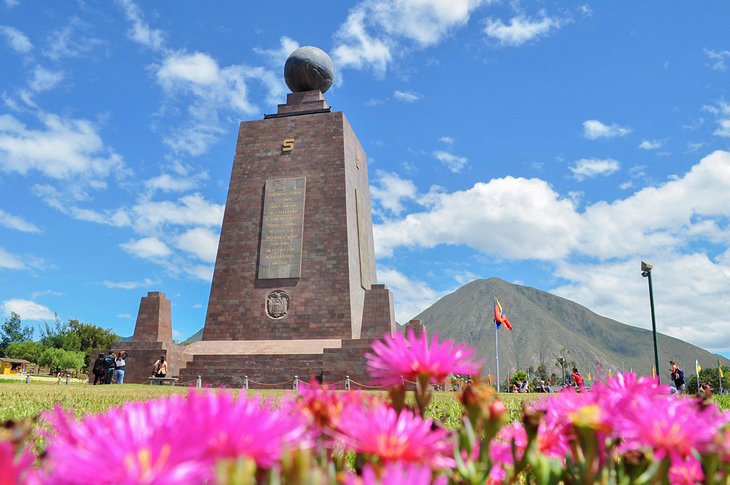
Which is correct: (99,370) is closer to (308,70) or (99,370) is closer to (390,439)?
(308,70)

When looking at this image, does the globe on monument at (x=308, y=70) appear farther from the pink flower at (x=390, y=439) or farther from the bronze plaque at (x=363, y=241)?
the pink flower at (x=390, y=439)

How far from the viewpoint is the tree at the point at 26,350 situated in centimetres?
5906

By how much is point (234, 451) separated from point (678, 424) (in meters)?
0.82

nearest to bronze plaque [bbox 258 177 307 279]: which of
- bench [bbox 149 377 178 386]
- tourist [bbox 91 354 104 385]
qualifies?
bench [bbox 149 377 178 386]

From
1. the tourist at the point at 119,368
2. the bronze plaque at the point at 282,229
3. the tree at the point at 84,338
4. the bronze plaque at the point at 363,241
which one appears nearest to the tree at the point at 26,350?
the tree at the point at 84,338

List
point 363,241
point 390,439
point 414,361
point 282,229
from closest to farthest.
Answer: point 390,439
point 414,361
point 282,229
point 363,241

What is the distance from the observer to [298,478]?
2.55 ft

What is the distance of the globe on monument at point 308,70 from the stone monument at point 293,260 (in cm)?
6

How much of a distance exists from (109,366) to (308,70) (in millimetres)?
13210

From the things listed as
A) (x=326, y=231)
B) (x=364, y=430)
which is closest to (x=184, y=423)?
(x=364, y=430)

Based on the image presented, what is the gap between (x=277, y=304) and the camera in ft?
66.1

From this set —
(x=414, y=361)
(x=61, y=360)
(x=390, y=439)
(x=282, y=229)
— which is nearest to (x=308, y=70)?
(x=282, y=229)

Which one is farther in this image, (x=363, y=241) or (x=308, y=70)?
(x=308, y=70)

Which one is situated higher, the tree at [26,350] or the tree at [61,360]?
the tree at [26,350]
